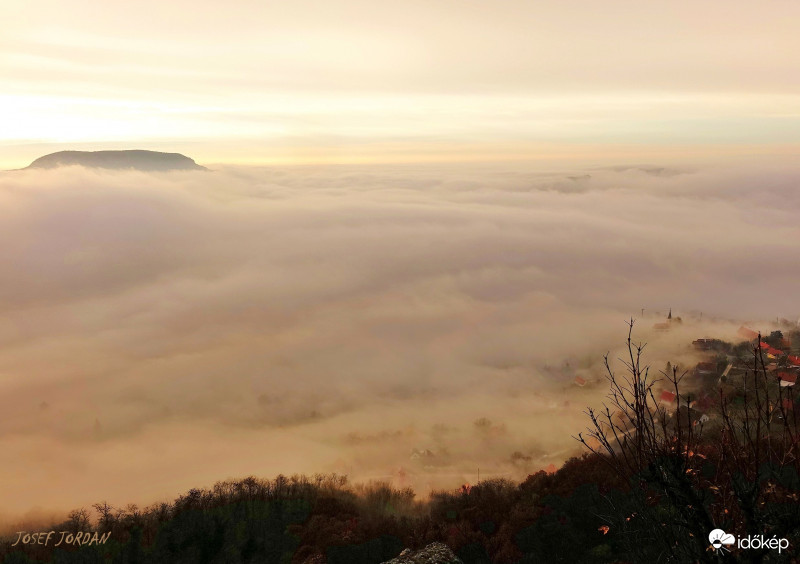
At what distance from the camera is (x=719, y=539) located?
998cm

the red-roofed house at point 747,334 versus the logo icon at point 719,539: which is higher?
the logo icon at point 719,539

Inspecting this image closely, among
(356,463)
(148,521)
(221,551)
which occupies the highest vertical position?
(221,551)

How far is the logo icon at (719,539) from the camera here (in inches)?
385

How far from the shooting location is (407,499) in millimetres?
70000

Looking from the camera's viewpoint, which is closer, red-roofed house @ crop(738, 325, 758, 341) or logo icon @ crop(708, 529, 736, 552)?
Result: logo icon @ crop(708, 529, 736, 552)

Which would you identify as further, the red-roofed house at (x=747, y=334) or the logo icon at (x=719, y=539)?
the red-roofed house at (x=747, y=334)

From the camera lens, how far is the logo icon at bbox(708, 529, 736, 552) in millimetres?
9781

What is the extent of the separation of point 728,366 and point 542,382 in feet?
257

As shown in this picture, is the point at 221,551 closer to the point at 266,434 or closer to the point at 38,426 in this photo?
the point at 266,434

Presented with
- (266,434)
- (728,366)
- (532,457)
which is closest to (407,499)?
(532,457)

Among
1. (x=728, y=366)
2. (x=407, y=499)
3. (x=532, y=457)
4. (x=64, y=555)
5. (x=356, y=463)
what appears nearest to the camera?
(x=64, y=555)

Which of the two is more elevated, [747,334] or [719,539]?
[719,539]

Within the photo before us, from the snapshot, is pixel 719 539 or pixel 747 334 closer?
pixel 719 539

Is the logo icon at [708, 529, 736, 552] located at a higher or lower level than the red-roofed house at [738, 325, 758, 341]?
higher
